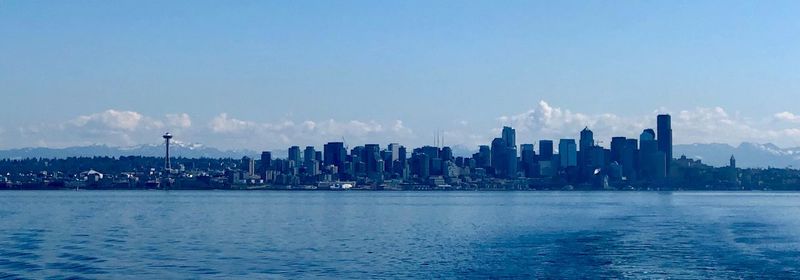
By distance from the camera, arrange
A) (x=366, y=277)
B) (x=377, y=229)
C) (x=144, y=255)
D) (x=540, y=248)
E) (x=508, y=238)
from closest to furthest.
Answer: (x=366, y=277) < (x=144, y=255) < (x=540, y=248) < (x=508, y=238) < (x=377, y=229)

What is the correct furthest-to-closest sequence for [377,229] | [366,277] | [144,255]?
1. [377,229]
2. [144,255]
3. [366,277]

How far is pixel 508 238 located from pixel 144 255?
87.3ft

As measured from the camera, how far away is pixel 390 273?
53906 mm

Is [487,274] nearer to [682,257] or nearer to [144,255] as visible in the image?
[682,257]

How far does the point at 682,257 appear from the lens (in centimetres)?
6225

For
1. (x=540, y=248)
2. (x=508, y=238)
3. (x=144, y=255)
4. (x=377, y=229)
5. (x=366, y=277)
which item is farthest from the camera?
(x=377, y=229)

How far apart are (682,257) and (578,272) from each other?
399 inches

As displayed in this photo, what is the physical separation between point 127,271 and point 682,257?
29084mm

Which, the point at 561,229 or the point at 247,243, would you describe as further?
the point at 561,229

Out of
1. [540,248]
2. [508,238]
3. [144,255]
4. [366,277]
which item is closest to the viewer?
[366,277]

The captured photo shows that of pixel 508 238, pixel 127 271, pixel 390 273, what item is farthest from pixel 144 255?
pixel 508 238

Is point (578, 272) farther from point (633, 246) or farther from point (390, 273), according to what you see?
point (633, 246)

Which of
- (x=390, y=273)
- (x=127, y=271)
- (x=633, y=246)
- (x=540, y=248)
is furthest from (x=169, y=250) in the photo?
(x=633, y=246)

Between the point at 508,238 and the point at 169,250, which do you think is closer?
the point at 169,250
